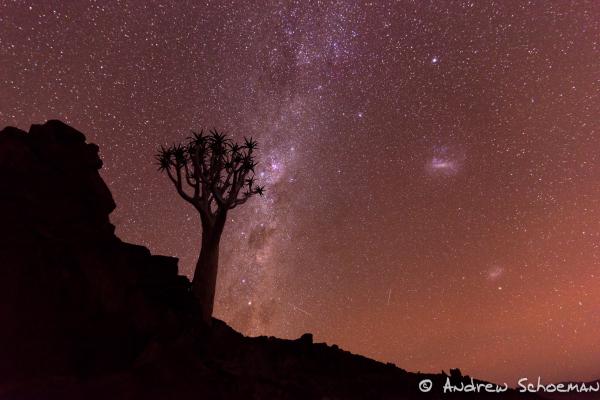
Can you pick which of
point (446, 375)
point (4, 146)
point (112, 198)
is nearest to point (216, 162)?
point (112, 198)

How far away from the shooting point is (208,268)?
45.7ft

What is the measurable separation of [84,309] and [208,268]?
5.78m

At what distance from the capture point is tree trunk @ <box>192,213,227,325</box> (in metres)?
13.1

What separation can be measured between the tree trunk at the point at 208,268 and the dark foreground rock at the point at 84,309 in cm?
114

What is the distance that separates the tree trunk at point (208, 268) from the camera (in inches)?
517

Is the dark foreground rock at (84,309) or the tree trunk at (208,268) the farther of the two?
the tree trunk at (208,268)

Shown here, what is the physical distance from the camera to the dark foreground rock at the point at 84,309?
735cm

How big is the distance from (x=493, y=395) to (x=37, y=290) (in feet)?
62.8

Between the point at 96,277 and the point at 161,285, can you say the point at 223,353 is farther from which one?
the point at 96,277

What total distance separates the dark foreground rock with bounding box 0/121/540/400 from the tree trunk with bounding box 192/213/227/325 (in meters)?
1.14

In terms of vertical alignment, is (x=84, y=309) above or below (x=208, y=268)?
below

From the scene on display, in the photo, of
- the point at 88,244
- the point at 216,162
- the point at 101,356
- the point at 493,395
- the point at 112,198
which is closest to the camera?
the point at 101,356

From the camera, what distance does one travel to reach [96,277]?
8688 mm

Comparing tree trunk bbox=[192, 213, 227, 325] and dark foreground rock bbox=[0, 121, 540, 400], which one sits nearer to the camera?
dark foreground rock bbox=[0, 121, 540, 400]
